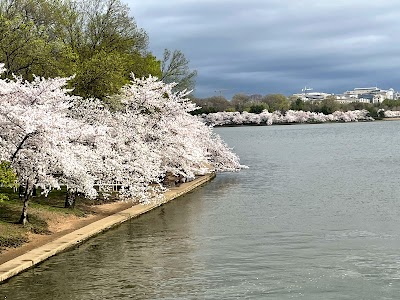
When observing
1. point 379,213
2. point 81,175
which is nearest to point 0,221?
point 81,175

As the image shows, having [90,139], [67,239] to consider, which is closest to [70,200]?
[90,139]

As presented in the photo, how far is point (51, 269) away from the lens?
22047mm

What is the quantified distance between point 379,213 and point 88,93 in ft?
65.1

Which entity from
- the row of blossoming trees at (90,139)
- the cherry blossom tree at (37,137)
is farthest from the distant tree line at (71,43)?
the cherry blossom tree at (37,137)

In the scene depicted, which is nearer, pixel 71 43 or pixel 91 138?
pixel 91 138

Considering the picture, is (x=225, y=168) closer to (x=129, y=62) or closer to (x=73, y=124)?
(x=129, y=62)

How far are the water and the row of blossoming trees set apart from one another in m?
2.58

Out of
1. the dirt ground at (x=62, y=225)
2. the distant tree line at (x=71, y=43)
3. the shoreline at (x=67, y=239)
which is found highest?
the distant tree line at (x=71, y=43)

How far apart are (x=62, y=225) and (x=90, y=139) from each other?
4.58 m

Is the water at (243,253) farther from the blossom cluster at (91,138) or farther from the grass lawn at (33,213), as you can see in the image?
the blossom cluster at (91,138)

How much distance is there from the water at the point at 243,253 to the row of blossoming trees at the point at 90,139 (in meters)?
2.58

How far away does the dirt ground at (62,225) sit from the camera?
920 inches

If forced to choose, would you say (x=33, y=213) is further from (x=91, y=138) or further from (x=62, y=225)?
(x=91, y=138)

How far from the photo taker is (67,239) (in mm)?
25766
